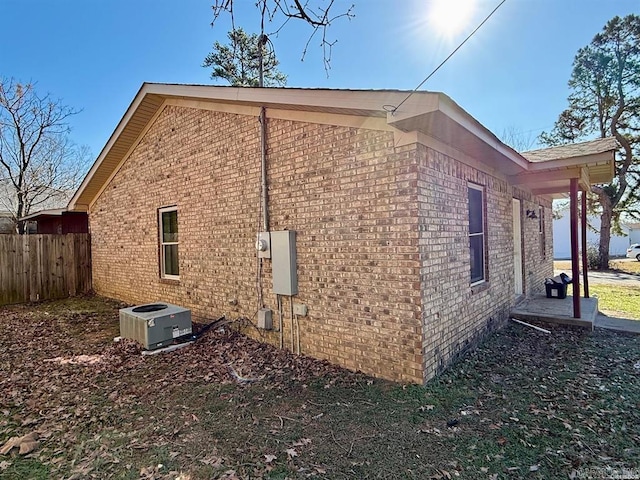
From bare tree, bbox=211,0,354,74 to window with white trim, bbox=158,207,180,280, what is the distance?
5594 mm

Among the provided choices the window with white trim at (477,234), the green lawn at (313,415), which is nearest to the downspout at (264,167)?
the green lawn at (313,415)

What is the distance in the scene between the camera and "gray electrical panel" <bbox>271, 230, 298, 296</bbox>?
5.19 meters

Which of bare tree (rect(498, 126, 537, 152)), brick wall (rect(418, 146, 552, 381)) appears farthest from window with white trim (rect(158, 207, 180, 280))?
bare tree (rect(498, 126, 537, 152))

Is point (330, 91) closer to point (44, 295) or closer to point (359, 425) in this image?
point (359, 425)

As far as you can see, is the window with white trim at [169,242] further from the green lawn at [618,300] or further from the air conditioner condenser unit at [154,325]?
the green lawn at [618,300]

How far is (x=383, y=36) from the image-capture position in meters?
4.00

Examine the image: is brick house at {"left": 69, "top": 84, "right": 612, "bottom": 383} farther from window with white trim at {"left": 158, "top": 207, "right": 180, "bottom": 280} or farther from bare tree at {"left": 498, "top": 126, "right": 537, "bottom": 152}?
bare tree at {"left": 498, "top": 126, "right": 537, "bottom": 152}

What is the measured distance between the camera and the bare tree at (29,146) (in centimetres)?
1576

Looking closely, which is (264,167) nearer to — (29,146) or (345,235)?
(345,235)

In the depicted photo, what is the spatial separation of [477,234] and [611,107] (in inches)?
740

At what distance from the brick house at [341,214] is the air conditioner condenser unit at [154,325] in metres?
0.75

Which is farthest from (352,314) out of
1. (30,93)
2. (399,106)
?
(30,93)

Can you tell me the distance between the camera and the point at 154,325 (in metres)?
5.73

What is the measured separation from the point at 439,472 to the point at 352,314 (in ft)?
6.86
